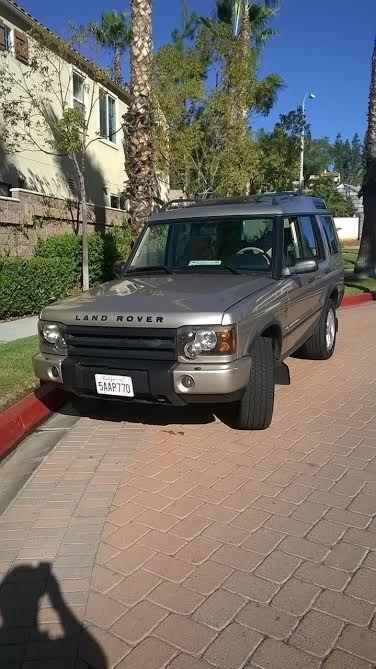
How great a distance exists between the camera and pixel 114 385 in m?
4.39

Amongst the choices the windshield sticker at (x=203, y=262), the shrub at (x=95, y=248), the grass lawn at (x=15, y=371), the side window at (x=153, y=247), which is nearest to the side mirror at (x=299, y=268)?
the windshield sticker at (x=203, y=262)

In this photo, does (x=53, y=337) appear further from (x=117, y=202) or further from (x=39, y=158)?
(x=117, y=202)

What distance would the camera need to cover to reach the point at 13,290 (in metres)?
10.3

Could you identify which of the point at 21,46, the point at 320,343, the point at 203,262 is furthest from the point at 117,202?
the point at 203,262

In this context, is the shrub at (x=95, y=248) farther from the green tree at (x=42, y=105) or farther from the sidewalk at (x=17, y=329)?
the sidewalk at (x=17, y=329)

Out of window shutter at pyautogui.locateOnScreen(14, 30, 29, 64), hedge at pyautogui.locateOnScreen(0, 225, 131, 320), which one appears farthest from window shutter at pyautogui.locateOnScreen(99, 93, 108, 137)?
hedge at pyautogui.locateOnScreen(0, 225, 131, 320)

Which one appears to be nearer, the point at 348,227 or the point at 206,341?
the point at 206,341

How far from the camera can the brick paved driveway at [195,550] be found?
2480 mm

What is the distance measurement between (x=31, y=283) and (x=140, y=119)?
14.3 feet

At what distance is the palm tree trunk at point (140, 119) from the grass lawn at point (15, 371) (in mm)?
5242

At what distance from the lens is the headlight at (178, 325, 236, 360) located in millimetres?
4113

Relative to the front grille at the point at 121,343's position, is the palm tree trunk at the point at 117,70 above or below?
above

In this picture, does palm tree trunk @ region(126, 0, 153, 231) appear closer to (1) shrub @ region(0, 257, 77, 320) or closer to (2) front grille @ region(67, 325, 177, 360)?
(1) shrub @ region(0, 257, 77, 320)

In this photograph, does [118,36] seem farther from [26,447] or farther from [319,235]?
[26,447]
